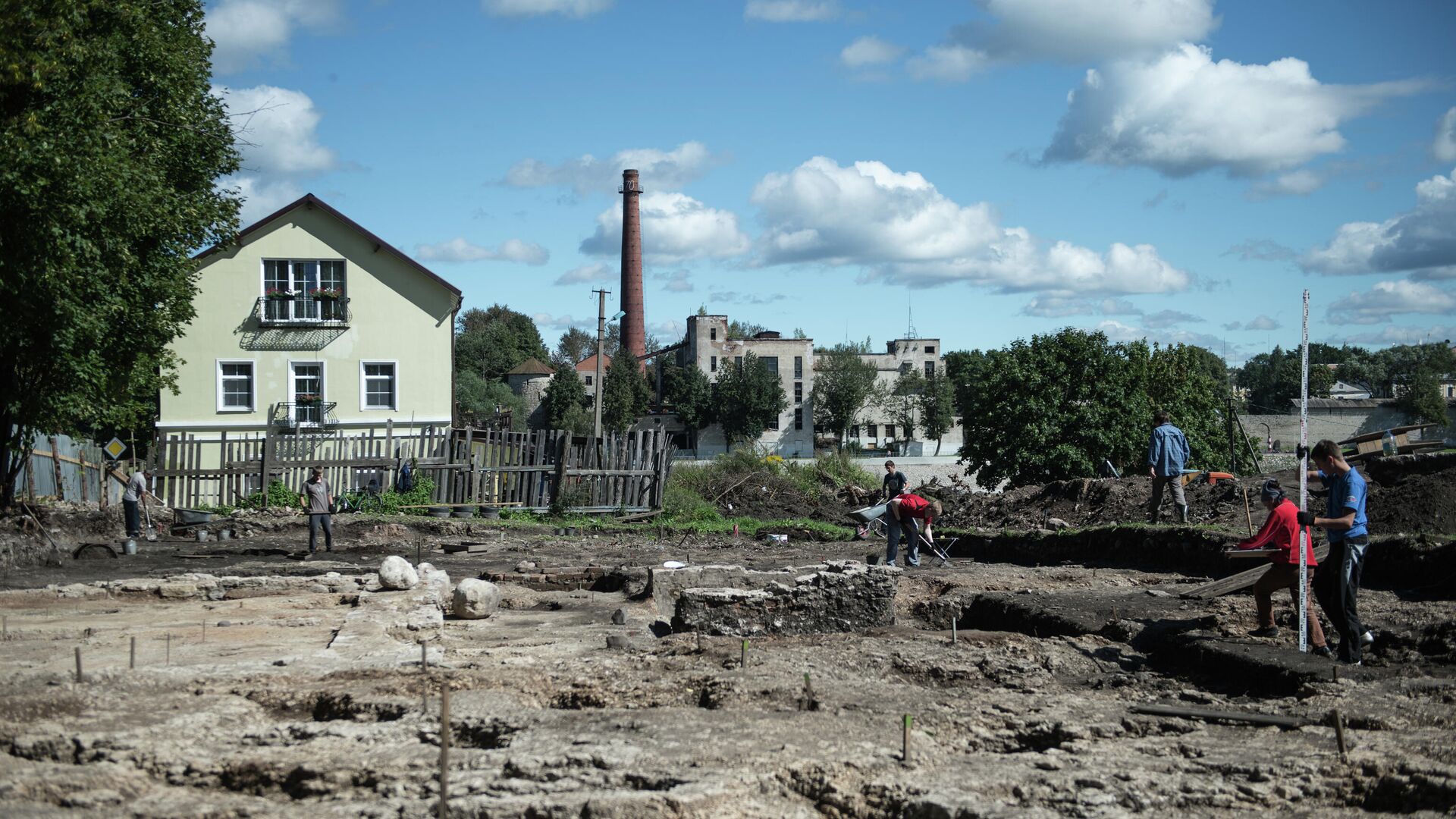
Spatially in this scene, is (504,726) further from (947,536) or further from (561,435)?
(561,435)

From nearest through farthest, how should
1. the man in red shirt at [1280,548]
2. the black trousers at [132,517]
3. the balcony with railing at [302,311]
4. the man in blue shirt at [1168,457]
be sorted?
the man in red shirt at [1280,548] → the man in blue shirt at [1168,457] → the black trousers at [132,517] → the balcony with railing at [302,311]

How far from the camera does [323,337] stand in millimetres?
27531

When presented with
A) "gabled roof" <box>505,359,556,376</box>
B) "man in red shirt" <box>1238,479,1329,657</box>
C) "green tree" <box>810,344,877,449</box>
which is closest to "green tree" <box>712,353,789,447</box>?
"green tree" <box>810,344,877,449</box>

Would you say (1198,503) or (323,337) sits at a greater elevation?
(323,337)

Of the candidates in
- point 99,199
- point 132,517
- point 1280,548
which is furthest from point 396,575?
point 132,517

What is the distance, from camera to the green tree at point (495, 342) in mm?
85688

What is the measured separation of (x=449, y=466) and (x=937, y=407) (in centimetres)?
5234

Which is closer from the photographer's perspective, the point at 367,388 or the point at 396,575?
the point at 396,575

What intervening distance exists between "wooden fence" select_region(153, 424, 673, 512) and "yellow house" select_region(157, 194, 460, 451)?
202cm

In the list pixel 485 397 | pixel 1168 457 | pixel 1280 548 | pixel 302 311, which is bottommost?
pixel 1280 548

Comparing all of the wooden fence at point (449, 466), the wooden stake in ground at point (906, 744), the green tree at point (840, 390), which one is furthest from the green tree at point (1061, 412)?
the green tree at point (840, 390)

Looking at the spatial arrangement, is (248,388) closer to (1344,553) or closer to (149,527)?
(149,527)

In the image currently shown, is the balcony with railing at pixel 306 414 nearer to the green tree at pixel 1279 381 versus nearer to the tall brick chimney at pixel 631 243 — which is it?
the tall brick chimney at pixel 631 243

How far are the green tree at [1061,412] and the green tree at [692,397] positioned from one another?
40061 millimetres
